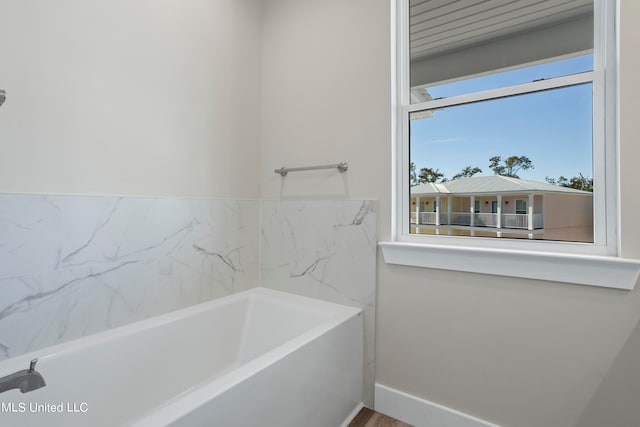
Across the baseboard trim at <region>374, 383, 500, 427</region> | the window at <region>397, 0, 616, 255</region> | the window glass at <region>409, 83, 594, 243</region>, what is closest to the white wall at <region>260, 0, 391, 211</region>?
the window at <region>397, 0, 616, 255</region>

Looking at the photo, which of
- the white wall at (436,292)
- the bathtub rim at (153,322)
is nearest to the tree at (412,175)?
the white wall at (436,292)

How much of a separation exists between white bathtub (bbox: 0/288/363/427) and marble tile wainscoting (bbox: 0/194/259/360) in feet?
0.27

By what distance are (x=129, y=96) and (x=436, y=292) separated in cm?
172

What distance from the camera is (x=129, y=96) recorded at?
148 centimetres

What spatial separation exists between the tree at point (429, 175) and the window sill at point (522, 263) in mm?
348

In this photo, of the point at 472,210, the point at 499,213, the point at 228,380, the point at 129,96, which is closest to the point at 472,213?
the point at 472,210

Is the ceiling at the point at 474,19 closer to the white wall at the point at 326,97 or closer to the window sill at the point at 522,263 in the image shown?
the white wall at the point at 326,97

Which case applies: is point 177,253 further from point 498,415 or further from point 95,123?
point 498,415

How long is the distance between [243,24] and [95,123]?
46.6 inches

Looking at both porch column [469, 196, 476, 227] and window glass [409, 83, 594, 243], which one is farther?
porch column [469, 196, 476, 227]

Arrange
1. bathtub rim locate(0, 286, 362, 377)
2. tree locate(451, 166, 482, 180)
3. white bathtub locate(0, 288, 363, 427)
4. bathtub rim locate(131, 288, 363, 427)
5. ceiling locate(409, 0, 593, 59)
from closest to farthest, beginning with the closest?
bathtub rim locate(131, 288, 363, 427) < white bathtub locate(0, 288, 363, 427) < bathtub rim locate(0, 286, 362, 377) < ceiling locate(409, 0, 593, 59) < tree locate(451, 166, 482, 180)

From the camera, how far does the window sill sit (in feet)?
3.82

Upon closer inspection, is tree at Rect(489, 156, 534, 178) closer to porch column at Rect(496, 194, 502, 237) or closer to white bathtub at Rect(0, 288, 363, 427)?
porch column at Rect(496, 194, 502, 237)

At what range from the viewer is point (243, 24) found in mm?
2064
